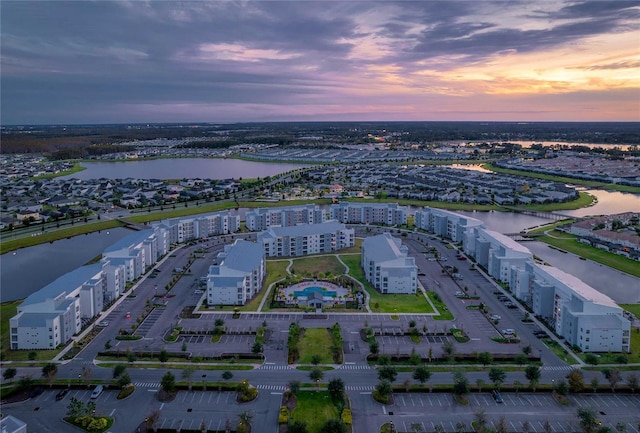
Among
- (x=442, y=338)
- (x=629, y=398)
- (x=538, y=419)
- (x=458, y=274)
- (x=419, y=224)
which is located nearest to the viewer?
(x=538, y=419)

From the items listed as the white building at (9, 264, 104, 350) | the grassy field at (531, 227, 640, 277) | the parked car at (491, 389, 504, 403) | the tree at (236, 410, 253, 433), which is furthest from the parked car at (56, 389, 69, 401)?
the grassy field at (531, 227, 640, 277)

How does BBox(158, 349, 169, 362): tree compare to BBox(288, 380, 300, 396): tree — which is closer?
BBox(288, 380, 300, 396): tree

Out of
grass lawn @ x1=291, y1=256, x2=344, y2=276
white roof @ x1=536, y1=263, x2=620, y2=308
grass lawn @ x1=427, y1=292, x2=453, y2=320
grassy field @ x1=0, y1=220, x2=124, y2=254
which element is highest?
white roof @ x1=536, y1=263, x2=620, y2=308

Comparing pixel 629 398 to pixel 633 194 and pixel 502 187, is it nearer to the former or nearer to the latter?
pixel 502 187

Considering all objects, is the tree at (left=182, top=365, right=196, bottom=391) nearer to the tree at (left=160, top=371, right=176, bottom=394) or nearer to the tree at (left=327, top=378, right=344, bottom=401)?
the tree at (left=160, top=371, right=176, bottom=394)

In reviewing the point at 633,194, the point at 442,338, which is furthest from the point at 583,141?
the point at 442,338
